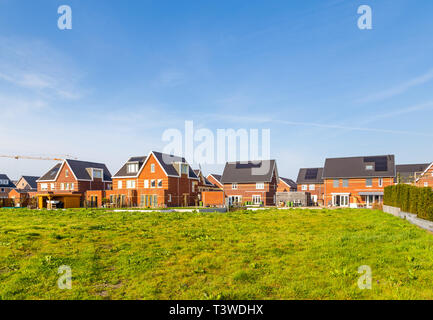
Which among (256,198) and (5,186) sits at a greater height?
(5,186)

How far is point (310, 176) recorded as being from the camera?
7275 centimetres

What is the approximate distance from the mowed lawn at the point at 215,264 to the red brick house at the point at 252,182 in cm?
4690

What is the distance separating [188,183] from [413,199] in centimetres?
4078

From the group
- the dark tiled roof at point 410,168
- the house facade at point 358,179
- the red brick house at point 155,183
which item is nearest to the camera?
the red brick house at point 155,183

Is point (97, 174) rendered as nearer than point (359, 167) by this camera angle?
No

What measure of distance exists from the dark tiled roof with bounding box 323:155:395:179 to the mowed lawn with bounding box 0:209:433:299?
44.7 meters

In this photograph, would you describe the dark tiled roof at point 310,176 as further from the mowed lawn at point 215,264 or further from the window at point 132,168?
the mowed lawn at point 215,264

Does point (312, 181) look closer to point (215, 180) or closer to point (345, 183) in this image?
point (345, 183)

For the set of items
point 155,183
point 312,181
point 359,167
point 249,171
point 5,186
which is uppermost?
point 359,167

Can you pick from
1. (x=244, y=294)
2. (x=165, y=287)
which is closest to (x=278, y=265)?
(x=244, y=294)

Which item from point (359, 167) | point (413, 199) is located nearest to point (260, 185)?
point (359, 167)

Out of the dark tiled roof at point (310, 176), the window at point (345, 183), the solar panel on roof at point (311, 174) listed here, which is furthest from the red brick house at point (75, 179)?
the window at point (345, 183)

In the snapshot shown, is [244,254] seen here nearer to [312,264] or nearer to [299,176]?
[312,264]

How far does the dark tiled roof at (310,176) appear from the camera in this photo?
71.2m
